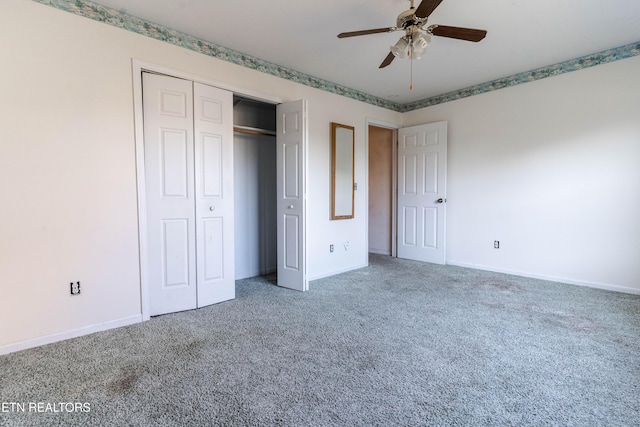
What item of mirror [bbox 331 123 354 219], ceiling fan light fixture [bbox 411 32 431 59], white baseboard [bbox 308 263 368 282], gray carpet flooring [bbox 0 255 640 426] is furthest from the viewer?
mirror [bbox 331 123 354 219]

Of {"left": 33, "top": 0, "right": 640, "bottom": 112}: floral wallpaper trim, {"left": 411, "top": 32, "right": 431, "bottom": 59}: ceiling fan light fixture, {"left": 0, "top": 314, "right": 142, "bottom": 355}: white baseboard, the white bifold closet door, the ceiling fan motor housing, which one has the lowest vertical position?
{"left": 0, "top": 314, "right": 142, "bottom": 355}: white baseboard

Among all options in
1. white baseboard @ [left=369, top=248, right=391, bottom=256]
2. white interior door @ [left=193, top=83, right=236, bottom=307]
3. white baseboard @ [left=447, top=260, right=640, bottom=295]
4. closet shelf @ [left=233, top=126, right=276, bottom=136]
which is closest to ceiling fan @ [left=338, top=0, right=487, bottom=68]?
white interior door @ [left=193, top=83, right=236, bottom=307]

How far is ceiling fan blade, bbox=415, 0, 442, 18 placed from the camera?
1.91 metres

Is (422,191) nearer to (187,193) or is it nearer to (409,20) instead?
(409,20)

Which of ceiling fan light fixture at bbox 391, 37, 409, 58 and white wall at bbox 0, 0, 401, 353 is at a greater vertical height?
ceiling fan light fixture at bbox 391, 37, 409, 58

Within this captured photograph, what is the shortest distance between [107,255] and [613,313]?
4.64m

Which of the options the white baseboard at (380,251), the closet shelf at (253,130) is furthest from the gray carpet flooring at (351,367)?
the white baseboard at (380,251)

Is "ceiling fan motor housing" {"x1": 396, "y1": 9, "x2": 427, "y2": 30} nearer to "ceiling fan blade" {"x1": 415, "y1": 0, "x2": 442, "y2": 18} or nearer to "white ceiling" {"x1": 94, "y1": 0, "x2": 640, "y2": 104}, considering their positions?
"ceiling fan blade" {"x1": 415, "y1": 0, "x2": 442, "y2": 18}

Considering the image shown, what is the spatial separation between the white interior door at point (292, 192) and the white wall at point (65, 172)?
126 cm

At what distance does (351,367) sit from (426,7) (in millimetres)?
2401

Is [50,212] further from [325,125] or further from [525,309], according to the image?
[525,309]

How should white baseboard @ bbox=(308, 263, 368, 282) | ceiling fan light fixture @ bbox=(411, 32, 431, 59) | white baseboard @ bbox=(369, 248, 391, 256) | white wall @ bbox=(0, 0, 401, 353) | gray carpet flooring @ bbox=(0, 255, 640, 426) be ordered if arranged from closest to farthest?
gray carpet flooring @ bbox=(0, 255, 640, 426) → white wall @ bbox=(0, 0, 401, 353) → ceiling fan light fixture @ bbox=(411, 32, 431, 59) → white baseboard @ bbox=(308, 263, 368, 282) → white baseboard @ bbox=(369, 248, 391, 256)

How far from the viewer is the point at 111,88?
2.56m

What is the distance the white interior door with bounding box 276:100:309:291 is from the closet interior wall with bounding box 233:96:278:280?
2.15 ft
